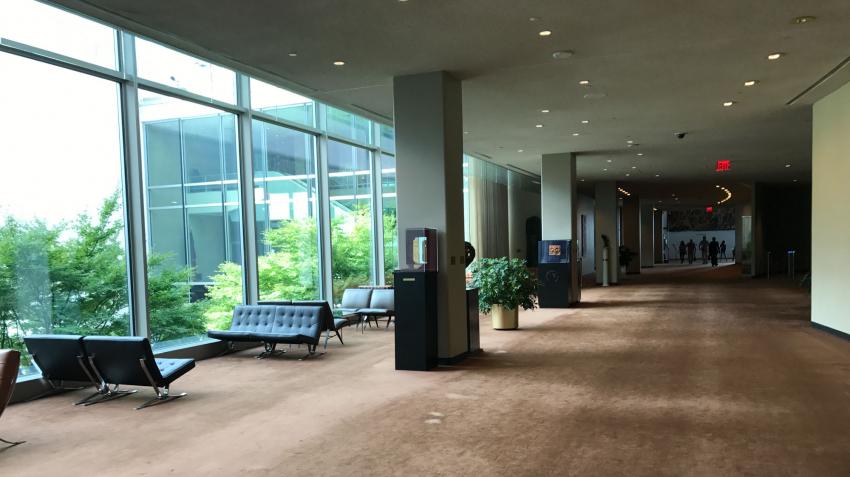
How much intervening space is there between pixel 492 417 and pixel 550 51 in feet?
12.7

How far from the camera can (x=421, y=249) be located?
718 cm

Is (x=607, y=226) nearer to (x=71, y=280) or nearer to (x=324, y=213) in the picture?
(x=324, y=213)

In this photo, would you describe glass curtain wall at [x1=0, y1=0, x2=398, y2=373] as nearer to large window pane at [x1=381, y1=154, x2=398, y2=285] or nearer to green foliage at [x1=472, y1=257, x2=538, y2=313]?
large window pane at [x1=381, y1=154, x2=398, y2=285]

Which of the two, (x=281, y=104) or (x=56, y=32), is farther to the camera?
(x=281, y=104)

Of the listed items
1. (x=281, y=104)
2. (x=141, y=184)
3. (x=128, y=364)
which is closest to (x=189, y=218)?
(x=141, y=184)

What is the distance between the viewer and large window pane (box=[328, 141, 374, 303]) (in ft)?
39.0

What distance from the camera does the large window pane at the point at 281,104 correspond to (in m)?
9.74

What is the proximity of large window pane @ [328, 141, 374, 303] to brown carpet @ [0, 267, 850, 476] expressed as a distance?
361 centimetres

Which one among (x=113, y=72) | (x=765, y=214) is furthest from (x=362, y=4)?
(x=765, y=214)

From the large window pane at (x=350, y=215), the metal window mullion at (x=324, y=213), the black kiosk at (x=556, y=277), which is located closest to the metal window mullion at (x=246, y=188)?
the metal window mullion at (x=324, y=213)

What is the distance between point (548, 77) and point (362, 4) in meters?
3.23

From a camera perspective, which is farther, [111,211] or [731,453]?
[111,211]

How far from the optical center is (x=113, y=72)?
728 centimetres

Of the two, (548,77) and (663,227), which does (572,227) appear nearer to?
(548,77)
